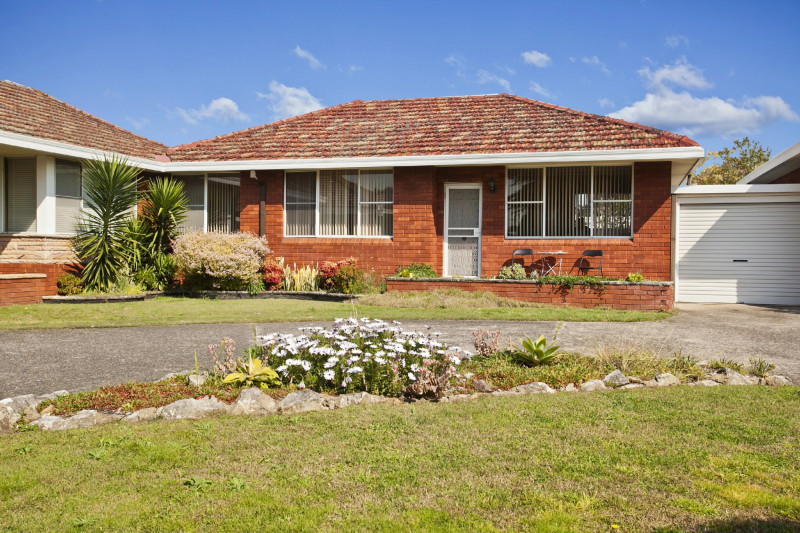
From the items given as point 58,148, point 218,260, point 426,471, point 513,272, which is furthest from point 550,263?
point 426,471

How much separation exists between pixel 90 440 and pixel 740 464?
4137 mm

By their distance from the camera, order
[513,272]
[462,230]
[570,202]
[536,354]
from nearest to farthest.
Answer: [536,354]
[513,272]
[570,202]
[462,230]

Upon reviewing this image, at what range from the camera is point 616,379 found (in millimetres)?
5852

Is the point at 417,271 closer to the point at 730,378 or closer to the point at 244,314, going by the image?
the point at 244,314

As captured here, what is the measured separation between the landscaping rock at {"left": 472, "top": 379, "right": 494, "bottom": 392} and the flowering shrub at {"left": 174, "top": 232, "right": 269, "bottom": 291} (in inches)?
391

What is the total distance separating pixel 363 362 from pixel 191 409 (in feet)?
4.86

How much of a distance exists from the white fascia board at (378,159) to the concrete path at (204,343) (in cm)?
410

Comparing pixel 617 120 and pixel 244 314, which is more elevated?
pixel 617 120

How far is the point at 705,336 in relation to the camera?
29.0ft

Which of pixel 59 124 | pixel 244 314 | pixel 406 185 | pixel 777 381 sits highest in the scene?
pixel 59 124

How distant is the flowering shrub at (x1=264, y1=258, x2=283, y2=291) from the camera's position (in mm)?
15125

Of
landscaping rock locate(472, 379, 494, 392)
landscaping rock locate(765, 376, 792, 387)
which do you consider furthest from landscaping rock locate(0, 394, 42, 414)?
landscaping rock locate(765, 376, 792, 387)

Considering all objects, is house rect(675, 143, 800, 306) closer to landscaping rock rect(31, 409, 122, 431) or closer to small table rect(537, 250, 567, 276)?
small table rect(537, 250, 567, 276)

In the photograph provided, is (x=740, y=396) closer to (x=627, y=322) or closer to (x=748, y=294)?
(x=627, y=322)
